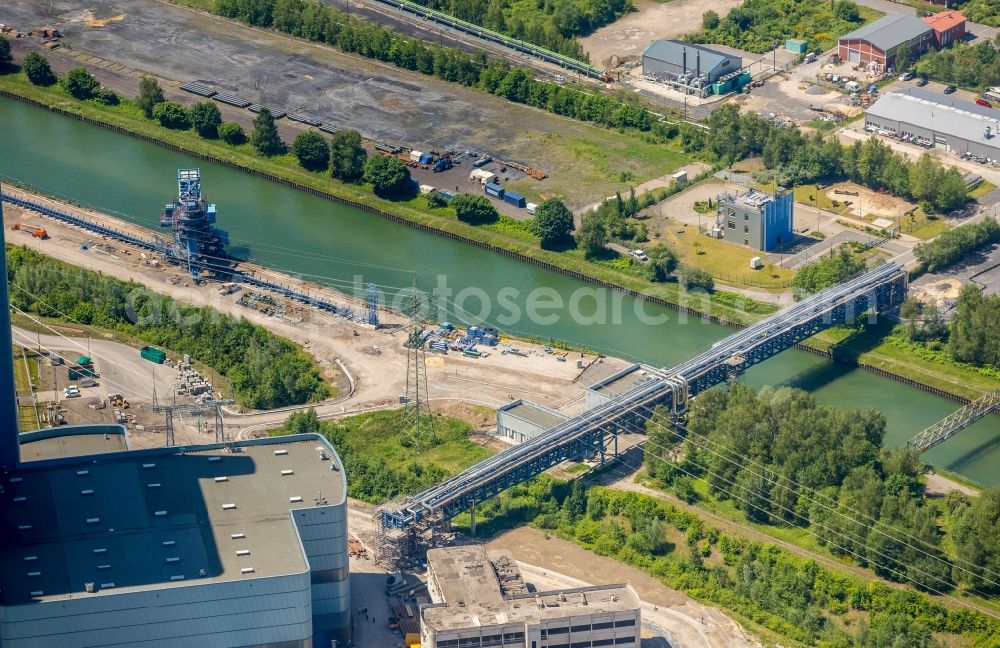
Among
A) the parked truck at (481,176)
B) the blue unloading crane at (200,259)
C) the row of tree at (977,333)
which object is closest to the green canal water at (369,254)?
the blue unloading crane at (200,259)

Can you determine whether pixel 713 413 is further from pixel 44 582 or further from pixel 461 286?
pixel 44 582

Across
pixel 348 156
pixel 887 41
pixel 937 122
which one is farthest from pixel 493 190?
pixel 887 41

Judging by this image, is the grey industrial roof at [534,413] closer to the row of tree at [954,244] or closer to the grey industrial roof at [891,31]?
the row of tree at [954,244]

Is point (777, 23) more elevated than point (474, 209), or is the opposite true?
point (777, 23)

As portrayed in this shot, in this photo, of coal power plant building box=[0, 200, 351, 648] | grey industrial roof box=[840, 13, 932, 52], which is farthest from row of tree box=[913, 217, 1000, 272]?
coal power plant building box=[0, 200, 351, 648]

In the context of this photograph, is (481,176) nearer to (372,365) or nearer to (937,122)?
(372,365)

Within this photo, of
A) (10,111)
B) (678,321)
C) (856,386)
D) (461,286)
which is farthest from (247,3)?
(856,386)

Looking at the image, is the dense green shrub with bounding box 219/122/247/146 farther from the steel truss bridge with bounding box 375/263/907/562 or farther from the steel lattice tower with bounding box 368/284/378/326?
the steel truss bridge with bounding box 375/263/907/562
